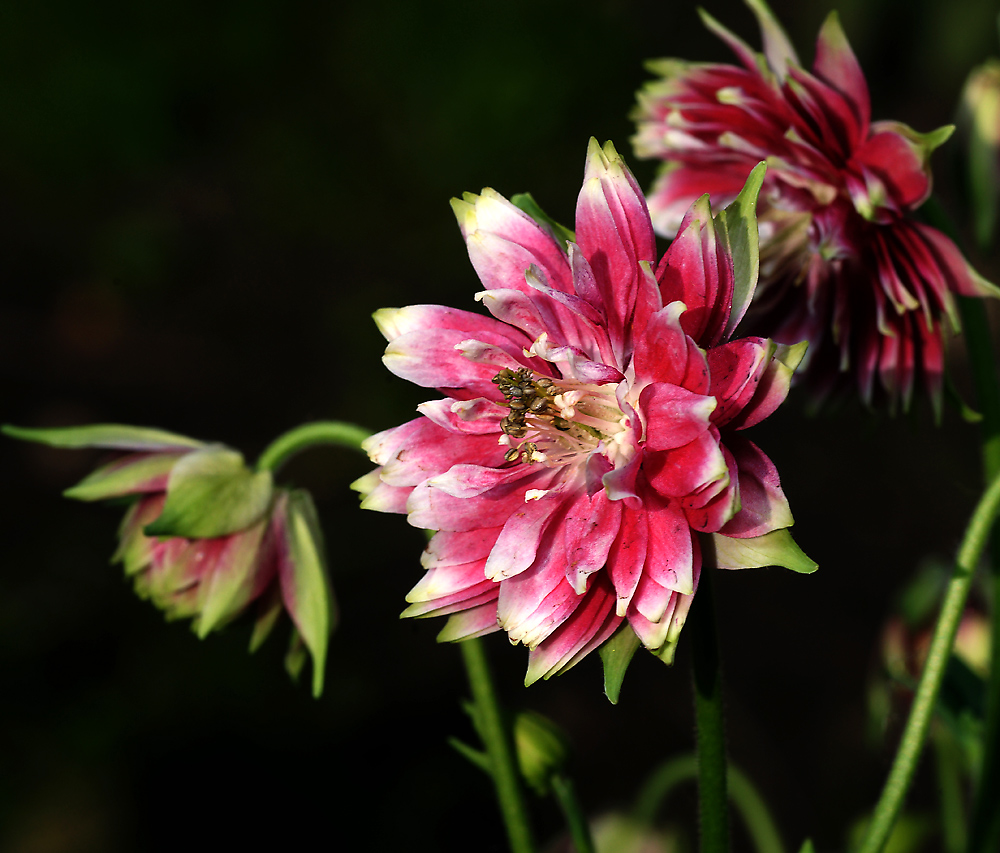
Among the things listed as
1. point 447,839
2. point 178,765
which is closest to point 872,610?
point 447,839

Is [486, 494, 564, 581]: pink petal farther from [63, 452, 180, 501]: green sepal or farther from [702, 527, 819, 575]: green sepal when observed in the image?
[63, 452, 180, 501]: green sepal

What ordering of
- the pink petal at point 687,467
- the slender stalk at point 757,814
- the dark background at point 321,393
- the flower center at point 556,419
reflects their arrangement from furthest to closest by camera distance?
the dark background at point 321,393, the slender stalk at point 757,814, the flower center at point 556,419, the pink petal at point 687,467

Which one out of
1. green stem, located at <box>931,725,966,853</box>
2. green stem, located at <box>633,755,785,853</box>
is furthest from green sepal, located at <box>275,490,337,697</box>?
green stem, located at <box>931,725,966,853</box>

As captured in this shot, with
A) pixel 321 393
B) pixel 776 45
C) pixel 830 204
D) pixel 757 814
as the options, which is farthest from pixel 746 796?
pixel 321 393

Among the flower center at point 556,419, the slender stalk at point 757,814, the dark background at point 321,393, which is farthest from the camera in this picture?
the dark background at point 321,393

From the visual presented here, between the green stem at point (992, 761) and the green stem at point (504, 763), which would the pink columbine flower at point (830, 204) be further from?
the green stem at point (504, 763)

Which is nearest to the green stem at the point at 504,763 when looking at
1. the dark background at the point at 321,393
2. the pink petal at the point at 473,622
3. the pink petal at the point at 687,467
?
the pink petal at the point at 473,622

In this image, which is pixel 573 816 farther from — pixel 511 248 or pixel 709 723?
pixel 511 248
